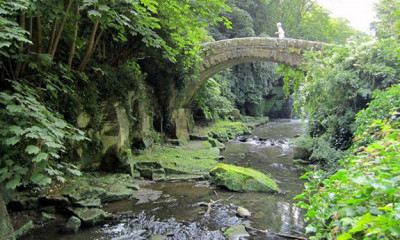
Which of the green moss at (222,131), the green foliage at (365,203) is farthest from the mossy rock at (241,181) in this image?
the green moss at (222,131)

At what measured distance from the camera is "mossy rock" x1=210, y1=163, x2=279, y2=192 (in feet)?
18.9

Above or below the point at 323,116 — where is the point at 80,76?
above

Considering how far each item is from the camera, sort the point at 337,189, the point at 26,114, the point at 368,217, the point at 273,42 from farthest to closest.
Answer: the point at 273,42 < the point at 26,114 < the point at 337,189 < the point at 368,217

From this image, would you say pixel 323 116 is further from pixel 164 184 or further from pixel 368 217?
pixel 368 217

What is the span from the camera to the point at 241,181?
589 cm

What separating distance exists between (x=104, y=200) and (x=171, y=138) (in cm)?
560

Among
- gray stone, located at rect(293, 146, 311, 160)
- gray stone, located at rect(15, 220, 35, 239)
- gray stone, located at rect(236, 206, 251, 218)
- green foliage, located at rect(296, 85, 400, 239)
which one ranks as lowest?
gray stone, located at rect(236, 206, 251, 218)

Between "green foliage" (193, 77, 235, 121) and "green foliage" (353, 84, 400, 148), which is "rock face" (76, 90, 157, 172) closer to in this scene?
"green foliage" (353, 84, 400, 148)

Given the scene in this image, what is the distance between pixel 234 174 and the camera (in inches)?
238

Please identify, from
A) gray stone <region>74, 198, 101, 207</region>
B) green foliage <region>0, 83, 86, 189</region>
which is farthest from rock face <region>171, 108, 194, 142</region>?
green foliage <region>0, 83, 86, 189</region>

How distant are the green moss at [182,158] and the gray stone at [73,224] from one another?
3.05 m

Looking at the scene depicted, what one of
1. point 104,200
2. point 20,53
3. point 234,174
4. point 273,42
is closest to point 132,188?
point 104,200

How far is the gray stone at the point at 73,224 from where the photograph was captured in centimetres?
380

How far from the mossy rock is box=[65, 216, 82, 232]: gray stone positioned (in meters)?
2.93
